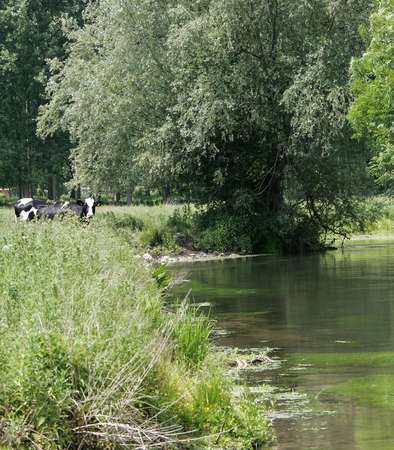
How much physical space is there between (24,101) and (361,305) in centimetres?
5719

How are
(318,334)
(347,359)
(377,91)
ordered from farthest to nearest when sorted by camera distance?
(377,91)
(318,334)
(347,359)

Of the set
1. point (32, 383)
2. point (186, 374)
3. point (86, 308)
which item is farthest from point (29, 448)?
point (186, 374)

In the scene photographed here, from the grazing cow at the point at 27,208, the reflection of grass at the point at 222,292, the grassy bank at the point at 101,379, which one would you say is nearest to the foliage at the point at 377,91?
the grazing cow at the point at 27,208

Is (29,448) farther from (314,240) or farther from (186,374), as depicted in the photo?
(314,240)

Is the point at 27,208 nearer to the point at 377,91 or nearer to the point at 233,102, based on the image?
the point at 233,102

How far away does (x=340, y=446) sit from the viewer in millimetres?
10227

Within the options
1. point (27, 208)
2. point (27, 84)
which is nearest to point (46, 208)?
point (27, 208)

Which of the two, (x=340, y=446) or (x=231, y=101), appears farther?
(x=231, y=101)

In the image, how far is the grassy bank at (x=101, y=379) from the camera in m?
8.83

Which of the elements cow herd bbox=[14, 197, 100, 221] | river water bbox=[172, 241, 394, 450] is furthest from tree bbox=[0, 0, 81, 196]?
river water bbox=[172, 241, 394, 450]

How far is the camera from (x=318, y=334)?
60.4 ft

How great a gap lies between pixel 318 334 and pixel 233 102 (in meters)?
20.6

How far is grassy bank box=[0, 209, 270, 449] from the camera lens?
8.83m

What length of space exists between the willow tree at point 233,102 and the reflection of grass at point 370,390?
929 inches
